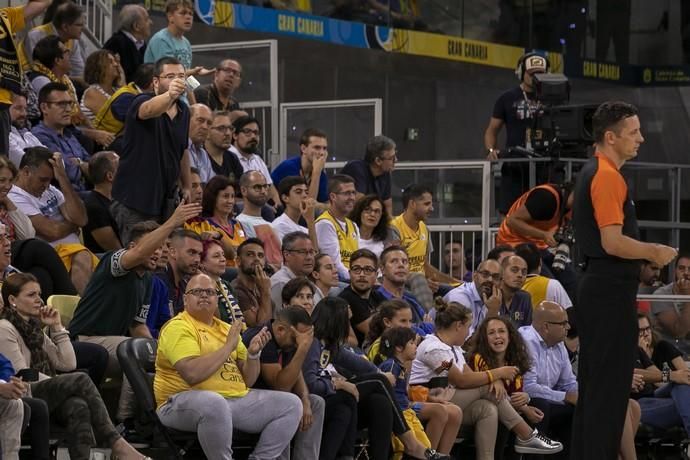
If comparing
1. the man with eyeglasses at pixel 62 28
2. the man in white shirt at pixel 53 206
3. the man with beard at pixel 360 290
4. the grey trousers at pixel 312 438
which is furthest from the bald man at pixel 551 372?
the man with eyeglasses at pixel 62 28

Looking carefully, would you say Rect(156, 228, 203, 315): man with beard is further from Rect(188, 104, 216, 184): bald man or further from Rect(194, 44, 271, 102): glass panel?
Rect(194, 44, 271, 102): glass panel

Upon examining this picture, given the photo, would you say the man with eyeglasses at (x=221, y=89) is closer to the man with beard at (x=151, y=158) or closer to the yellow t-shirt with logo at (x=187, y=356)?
the man with beard at (x=151, y=158)

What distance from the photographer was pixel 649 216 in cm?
1323

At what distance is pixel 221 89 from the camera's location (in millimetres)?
11945

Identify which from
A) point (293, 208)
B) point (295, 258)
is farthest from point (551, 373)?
point (293, 208)

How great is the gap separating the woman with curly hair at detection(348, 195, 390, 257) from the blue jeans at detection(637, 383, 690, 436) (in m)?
2.19

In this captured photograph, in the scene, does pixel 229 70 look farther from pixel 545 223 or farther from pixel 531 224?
pixel 545 223

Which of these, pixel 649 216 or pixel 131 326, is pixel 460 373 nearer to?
pixel 131 326

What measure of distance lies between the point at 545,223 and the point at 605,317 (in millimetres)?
4221

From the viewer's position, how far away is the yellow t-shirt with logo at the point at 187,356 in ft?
23.8

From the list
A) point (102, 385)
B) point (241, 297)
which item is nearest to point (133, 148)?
point (241, 297)

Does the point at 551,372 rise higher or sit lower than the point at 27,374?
lower

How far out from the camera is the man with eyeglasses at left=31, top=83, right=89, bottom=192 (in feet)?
32.5

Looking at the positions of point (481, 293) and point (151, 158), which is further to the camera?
point (481, 293)
